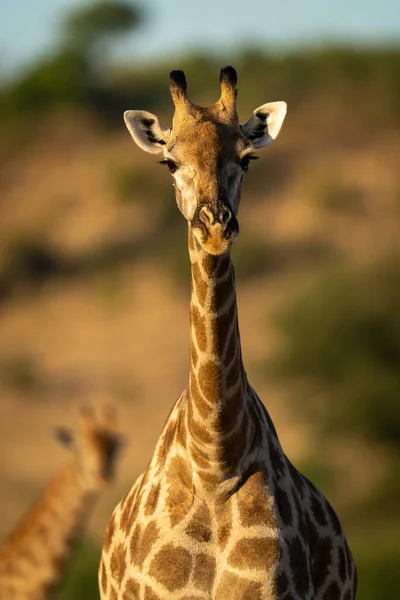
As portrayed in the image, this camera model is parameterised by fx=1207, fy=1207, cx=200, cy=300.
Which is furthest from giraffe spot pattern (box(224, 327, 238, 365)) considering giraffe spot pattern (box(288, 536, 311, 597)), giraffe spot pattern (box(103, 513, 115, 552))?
giraffe spot pattern (box(103, 513, 115, 552))

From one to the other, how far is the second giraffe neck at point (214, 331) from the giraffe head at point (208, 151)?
23 centimetres

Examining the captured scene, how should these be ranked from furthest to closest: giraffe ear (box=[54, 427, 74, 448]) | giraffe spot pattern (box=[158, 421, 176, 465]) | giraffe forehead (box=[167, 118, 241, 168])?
giraffe ear (box=[54, 427, 74, 448]) → giraffe spot pattern (box=[158, 421, 176, 465]) → giraffe forehead (box=[167, 118, 241, 168])

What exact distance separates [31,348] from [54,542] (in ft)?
60.7

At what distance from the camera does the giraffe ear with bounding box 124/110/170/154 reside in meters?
5.63

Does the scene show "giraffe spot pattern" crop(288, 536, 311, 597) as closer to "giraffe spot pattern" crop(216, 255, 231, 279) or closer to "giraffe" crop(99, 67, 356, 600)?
"giraffe" crop(99, 67, 356, 600)

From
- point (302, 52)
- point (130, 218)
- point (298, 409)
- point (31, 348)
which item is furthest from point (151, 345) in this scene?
point (302, 52)

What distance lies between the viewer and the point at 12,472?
68.6 feet

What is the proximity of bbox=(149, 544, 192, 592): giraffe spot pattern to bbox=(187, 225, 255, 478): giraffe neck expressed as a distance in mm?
385

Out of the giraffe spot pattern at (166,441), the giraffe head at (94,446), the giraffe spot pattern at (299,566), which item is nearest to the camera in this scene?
the giraffe spot pattern at (299,566)

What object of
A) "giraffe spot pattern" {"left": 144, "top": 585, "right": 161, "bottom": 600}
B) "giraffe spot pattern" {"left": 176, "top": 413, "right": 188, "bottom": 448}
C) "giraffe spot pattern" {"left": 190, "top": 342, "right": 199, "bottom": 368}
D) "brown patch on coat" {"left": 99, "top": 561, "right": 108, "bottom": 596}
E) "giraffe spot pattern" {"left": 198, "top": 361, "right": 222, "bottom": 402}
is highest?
"giraffe spot pattern" {"left": 190, "top": 342, "right": 199, "bottom": 368}

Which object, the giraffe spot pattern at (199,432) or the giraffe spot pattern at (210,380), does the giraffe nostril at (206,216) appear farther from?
the giraffe spot pattern at (199,432)

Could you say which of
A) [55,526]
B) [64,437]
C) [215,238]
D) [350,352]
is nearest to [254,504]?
[215,238]

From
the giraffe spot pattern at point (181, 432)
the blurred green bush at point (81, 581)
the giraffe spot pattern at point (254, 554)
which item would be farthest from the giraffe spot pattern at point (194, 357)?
the blurred green bush at point (81, 581)

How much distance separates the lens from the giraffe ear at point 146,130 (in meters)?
5.63
